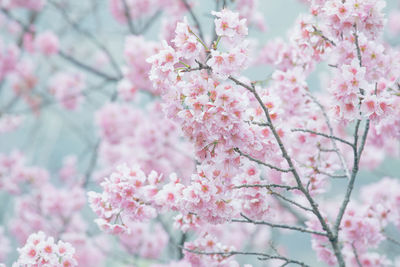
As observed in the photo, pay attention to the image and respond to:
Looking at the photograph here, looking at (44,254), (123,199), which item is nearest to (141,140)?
(123,199)

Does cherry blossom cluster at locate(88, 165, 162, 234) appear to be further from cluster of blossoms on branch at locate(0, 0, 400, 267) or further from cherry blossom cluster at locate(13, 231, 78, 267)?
cherry blossom cluster at locate(13, 231, 78, 267)

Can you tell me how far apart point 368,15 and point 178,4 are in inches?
106

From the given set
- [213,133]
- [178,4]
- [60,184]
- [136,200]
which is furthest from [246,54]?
[60,184]

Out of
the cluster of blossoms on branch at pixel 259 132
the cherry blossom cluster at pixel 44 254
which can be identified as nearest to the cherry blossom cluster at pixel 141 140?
the cluster of blossoms on branch at pixel 259 132

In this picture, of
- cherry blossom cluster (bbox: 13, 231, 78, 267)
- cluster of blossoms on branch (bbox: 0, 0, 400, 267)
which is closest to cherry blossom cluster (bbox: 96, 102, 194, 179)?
cluster of blossoms on branch (bbox: 0, 0, 400, 267)

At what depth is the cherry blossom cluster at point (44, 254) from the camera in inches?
64.6

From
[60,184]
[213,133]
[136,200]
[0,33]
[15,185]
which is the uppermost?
[0,33]

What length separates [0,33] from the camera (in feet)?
21.0

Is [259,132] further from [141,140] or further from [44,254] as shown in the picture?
[141,140]

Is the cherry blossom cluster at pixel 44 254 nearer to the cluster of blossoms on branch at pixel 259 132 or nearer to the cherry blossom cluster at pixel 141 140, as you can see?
the cluster of blossoms on branch at pixel 259 132

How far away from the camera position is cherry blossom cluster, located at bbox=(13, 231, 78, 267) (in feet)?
5.38

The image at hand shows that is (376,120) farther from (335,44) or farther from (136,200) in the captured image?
(136,200)

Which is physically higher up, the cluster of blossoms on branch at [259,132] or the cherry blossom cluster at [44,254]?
the cluster of blossoms on branch at [259,132]

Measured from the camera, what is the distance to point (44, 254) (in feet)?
5.40
